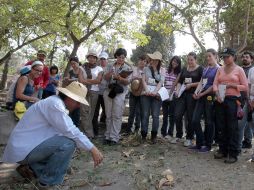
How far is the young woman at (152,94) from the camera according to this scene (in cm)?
697

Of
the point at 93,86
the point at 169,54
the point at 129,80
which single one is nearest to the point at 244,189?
the point at 129,80

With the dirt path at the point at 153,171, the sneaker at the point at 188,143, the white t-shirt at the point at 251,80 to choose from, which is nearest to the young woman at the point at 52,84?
the dirt path at the point at 153,171

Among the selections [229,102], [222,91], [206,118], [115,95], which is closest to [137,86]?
[115,95]

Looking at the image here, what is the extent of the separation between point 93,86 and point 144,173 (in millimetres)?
2669

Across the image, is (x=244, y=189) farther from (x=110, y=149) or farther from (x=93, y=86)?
(x=93, y=86)

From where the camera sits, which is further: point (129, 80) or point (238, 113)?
point (129, 80)

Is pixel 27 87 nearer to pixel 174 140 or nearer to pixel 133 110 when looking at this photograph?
pixel 133 110

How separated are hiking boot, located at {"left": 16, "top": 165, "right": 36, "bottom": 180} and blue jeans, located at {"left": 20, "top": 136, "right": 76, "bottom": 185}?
0.52ft

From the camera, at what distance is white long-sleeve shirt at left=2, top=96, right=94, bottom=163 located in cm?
416

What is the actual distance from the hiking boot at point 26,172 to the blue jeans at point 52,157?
0.16m

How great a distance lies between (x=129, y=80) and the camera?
276 inches

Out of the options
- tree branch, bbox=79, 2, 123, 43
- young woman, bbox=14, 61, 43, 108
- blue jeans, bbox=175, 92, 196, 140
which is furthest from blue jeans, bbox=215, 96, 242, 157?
tree branch, bbox=79, 2, 123, 43

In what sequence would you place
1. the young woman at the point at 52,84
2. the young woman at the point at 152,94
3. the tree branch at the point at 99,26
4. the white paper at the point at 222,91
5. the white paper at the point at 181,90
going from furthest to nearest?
1. the tree branch at the point at 99,26
2. the young woman at the point at 52,84
3. the young woman at the point at 152,94
4. the white paper at the point at 181,90
5. the white paper at the point at 222,91

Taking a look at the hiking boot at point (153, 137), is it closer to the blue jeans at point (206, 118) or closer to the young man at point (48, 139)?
the blue jeans at point (206, 118)
